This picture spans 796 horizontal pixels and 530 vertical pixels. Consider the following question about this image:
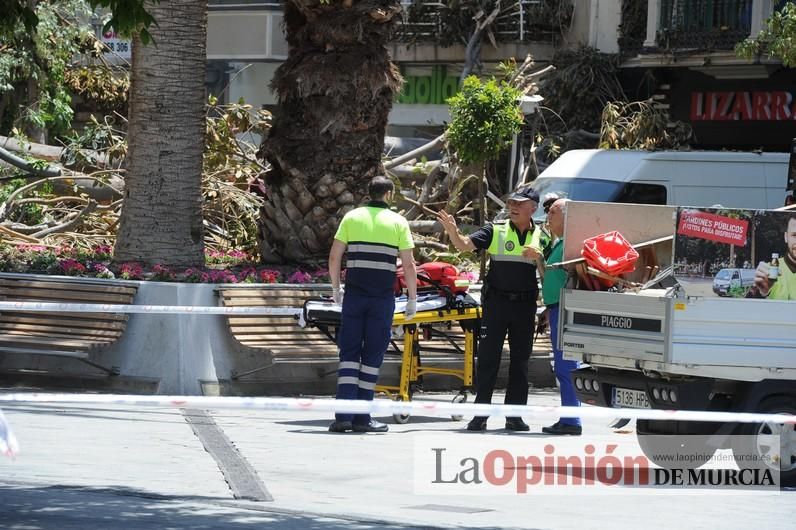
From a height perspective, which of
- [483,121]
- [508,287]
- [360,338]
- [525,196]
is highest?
[483,121]

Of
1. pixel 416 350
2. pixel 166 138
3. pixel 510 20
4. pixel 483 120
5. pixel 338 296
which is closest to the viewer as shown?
pixel 338 296

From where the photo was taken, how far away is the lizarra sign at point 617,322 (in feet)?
28.5

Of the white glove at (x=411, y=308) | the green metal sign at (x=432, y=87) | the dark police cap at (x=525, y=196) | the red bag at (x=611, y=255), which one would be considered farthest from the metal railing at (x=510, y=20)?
the red bag at (x=611, y=255)

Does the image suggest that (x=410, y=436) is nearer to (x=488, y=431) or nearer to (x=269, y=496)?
(x=488, y=431)

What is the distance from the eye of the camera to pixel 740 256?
28.6 ft

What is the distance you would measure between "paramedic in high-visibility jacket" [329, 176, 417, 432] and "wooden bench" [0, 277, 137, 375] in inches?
112

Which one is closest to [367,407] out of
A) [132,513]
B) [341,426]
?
[132,513]

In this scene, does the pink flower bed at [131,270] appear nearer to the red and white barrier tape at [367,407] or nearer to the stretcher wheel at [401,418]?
the stretcher wheel at [401,418]

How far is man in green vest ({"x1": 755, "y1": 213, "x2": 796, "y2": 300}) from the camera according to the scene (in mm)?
8656

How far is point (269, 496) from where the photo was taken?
7770 mm

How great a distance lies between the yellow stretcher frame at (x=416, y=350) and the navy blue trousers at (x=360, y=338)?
1.84 feet

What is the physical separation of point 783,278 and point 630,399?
3.93 feet

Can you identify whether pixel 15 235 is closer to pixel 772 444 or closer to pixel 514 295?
pixel 514 295

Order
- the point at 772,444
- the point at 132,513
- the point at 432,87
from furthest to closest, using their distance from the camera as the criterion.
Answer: the point at 432,87
the point at 772,444
the point at 132,513
